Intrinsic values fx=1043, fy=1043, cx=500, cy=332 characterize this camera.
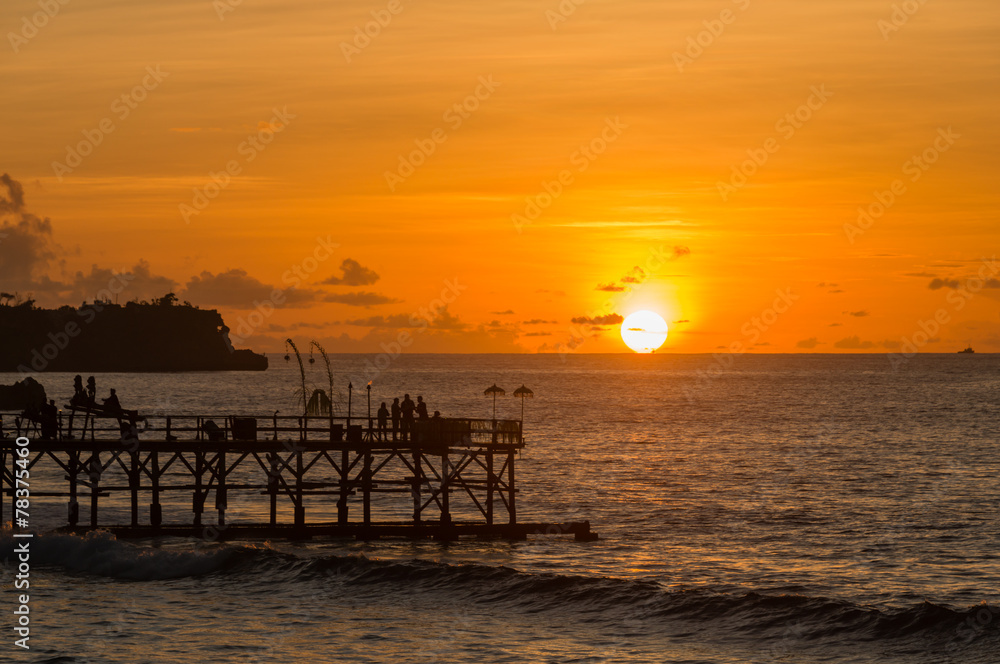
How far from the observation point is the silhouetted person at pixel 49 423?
1569 inches

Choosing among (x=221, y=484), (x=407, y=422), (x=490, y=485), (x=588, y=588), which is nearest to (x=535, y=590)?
(x=588, y=588)

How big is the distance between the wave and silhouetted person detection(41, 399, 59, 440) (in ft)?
12.6

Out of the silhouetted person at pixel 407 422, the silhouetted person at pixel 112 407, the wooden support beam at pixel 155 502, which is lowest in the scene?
the wooden support beam at pixel 155 502

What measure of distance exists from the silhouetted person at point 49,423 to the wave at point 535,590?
3.84 metres

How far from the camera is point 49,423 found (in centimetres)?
3984

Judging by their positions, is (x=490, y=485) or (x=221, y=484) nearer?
(x=221, y=484)

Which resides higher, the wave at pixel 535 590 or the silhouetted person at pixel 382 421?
the silhouetted person at pixel 382 421

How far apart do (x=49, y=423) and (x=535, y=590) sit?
1978cm

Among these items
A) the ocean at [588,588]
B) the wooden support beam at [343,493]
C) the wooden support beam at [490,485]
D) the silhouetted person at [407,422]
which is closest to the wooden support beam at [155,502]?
the ocean at [588,588]

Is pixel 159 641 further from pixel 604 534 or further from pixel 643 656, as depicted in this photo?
pixel 604 534

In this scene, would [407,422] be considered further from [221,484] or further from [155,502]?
[155,502]

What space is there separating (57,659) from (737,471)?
188 ft

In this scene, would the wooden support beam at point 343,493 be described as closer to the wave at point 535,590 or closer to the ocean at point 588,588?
the ocean at point 588,588

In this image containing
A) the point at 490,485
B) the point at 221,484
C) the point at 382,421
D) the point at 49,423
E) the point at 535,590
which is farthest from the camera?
the point at 490,485
